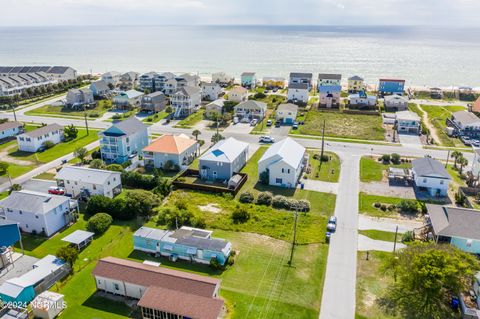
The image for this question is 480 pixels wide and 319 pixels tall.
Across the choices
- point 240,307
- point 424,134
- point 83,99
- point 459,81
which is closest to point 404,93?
point 424,134

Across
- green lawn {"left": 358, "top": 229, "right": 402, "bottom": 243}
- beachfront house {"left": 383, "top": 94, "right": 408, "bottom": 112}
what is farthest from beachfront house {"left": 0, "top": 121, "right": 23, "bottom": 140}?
beachfront house {"left": 383, "top": 94, "right": 408, "bottom": 112}

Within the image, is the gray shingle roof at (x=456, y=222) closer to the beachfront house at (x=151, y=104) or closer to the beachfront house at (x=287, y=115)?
the beachfront house at (x=287, y=115)

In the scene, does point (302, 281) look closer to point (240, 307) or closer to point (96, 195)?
point (240, 307)

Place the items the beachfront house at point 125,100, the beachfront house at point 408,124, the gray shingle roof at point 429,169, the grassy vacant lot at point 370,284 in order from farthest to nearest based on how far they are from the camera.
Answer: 1. the beachfront house at point 125,100
2. the beachfront house at point 408,124
3. the gray shingle roof at point 429,169
4. the grassy vacant lot at point 370,284

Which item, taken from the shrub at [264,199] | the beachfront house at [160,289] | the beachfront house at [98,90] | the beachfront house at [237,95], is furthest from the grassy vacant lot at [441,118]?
the beachfront house at [98,90]

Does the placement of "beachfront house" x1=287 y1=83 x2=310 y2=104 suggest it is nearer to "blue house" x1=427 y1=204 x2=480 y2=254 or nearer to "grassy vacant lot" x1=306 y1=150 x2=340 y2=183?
"grassy vacant lot" x1=306 y1=150 x2=340 y2=183

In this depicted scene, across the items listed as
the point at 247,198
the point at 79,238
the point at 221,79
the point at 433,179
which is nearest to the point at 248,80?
the point at 221,79
